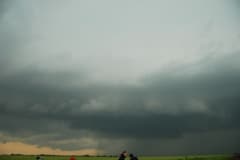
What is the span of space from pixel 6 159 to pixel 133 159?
63.4m

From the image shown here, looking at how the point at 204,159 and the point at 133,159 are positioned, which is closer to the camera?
the point at 133,159

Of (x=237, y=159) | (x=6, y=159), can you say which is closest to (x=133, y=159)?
(x=237, y=159)

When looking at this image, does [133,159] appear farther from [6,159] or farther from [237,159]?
[6,159]

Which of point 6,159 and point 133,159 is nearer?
point 133,159

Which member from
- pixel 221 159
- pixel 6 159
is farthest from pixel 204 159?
pixel 6 159

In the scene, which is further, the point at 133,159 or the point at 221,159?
the point at 221,159

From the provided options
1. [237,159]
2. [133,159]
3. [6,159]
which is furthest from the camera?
[6,159]

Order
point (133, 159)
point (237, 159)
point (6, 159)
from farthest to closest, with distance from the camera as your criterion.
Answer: point (6, 159) < point (237, 159) < point (133, 159)

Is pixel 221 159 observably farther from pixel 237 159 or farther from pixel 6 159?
pixel 6 159

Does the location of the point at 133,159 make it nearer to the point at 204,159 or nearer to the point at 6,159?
the point at 204,159

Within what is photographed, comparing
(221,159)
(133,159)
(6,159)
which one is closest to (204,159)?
(221,159)

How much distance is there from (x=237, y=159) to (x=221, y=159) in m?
4.18

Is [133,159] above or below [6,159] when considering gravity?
below

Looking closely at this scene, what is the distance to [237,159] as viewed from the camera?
77188mm
